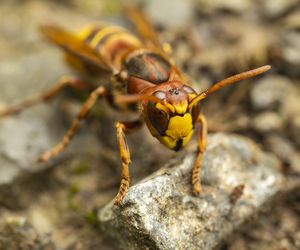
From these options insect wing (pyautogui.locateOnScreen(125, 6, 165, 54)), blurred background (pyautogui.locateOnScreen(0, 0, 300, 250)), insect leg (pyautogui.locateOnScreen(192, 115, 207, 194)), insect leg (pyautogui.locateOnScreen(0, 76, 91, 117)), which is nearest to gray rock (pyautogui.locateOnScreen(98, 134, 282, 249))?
insect leg (pyautogui.locateOnScreen(192, 115, 207, 194))

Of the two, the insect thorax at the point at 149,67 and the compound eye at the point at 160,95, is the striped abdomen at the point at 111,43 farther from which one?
the compound eye at the point at 160,95

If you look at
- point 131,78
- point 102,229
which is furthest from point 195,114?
point 102,229

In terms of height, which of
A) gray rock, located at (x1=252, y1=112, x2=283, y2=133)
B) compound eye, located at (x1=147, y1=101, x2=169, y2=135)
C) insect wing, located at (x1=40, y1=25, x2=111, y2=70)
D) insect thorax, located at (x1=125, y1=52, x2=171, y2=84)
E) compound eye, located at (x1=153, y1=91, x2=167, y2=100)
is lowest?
gray rock, located at (x1=252, y1=112, x2=283, y2=133)

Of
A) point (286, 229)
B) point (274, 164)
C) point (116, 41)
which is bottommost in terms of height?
point (286, 229)

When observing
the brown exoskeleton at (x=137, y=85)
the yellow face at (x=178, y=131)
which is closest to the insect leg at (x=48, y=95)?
the brown exoskeleton at (x=137, y=85)

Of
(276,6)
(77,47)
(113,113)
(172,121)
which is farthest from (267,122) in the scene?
(77,47)

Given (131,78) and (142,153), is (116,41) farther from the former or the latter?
(142,153)

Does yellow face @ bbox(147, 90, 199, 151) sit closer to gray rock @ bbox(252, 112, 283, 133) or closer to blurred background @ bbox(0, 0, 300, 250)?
blurred background @ bbox(0, 0, 300, 250)

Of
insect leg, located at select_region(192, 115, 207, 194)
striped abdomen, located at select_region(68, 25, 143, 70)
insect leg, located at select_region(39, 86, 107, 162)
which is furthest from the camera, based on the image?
striped abdomen, located at select_region(68, 25, 143, 70)
